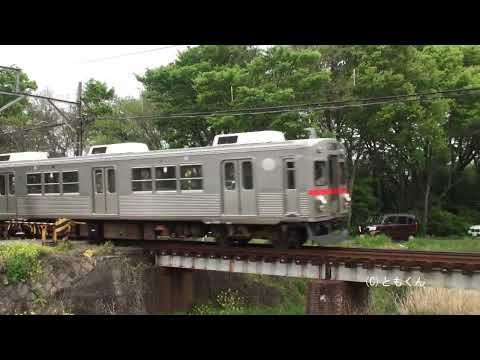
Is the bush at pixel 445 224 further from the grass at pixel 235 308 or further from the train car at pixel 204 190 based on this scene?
the train car at pixel 204 190

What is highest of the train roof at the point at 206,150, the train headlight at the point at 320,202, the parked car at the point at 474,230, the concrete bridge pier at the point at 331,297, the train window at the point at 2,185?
the train roof at the point at 206,150

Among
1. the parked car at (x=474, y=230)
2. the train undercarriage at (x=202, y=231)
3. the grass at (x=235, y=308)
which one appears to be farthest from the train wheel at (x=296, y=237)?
the parked car at (x=474, y=230)

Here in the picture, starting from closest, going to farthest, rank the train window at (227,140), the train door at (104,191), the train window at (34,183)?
the train window at (227,140) < the train door at (104,191) < the train window at (34,183)

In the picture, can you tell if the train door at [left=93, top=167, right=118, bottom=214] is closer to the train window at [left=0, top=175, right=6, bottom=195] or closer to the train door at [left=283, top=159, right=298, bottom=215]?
the train window at [left=0, top=175, right=6, bottom=195]

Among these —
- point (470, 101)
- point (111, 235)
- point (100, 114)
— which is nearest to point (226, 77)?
point (100, 114)

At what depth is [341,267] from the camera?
13.1 metres

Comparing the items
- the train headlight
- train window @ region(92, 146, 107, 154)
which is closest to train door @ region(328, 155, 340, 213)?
the train headlight

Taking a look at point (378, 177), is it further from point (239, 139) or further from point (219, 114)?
point (239, 139)

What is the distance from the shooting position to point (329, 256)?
43.5 ft

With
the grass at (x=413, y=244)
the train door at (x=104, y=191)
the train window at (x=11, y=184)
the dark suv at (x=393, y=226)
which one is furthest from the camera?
the dark suv at (x=393, y=226)

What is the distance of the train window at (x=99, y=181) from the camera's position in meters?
17.4

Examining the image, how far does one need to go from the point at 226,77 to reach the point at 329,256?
1607cm

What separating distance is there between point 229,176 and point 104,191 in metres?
4.95

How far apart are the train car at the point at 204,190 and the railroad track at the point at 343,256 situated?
1.61 feet
